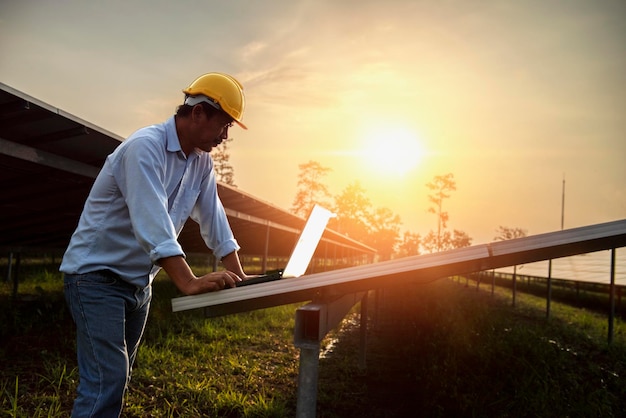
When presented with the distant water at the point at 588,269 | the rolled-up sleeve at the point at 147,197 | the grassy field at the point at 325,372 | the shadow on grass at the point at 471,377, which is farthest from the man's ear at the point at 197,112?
the distant water at the point at 588,269

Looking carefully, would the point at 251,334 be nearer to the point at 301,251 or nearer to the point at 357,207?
the point at 301,251

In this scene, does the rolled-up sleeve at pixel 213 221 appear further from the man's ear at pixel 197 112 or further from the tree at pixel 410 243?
the tree at pixel 410 243

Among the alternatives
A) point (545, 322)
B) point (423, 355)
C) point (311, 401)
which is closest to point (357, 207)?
point (545, 322)

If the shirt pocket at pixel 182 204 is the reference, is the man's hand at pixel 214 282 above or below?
below

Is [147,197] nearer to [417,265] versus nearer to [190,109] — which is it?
[190,109]

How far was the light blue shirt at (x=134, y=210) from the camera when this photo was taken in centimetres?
170

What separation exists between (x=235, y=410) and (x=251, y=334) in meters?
3.17

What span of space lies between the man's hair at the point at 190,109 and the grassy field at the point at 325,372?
5.08 feet

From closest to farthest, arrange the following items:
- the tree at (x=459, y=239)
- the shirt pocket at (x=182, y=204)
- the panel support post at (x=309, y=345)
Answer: the panel support post at (x=309, y=345) < the shirt pocket at (x=182, y=204) < the tree at (x=459, y=239)

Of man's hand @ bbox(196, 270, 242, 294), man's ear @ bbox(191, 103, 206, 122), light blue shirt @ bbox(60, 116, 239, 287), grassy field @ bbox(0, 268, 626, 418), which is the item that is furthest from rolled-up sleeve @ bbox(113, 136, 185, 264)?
grassy field @ bbox(0, 268, 626, 418)

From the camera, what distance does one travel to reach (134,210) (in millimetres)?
1716

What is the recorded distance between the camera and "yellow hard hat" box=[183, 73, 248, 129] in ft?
6.61

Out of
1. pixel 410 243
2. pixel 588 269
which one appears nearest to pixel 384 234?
pixel 410 243

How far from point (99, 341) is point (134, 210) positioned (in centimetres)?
52
